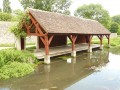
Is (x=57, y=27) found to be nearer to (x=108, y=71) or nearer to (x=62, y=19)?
(x=62, y=19)

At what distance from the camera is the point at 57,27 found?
1961 centimetres

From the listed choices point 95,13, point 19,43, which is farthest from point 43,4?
point 19,43

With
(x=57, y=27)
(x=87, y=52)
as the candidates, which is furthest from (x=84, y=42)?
(x=57, y=27)

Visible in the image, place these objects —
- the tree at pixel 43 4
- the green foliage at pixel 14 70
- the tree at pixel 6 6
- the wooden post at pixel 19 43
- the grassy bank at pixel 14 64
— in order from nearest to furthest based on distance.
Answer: the green foliage at pixel 14 70, the grassy bank at pixel 14 64, the wooden post at pixel 19 43, the tree at pixel 43 4, the tree at pixel 6 6

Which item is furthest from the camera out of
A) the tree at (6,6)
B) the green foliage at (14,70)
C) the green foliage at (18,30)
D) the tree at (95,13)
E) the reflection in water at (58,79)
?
the tree at (6,6)

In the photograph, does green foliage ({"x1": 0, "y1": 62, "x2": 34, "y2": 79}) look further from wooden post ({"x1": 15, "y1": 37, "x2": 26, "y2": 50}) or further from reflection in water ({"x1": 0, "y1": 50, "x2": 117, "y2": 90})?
wooden post ({"x1": 15, "y1": 37, "x2": 26, "y2": 50})

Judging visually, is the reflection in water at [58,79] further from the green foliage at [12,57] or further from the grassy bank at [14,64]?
the green foliage at [12,57]

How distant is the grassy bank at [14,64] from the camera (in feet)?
43.5

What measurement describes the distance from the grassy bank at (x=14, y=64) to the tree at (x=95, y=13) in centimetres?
5043

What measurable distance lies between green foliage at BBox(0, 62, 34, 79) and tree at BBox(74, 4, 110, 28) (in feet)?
171

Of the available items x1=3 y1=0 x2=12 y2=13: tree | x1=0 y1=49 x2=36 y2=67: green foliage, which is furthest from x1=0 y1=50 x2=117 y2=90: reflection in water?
x1=3 y1=0 x2=12 y2=13: tree

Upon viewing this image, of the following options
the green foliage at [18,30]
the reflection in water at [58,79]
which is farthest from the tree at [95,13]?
the reflection in water at [58,79]

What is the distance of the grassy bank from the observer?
13.3 m

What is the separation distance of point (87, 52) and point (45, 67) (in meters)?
11.3
